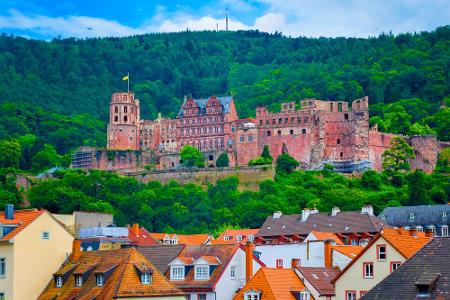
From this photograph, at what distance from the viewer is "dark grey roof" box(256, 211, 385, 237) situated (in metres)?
84.2

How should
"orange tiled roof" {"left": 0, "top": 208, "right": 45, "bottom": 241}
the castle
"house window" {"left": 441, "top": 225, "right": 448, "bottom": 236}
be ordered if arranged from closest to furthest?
"orange tiled roof" {"left": 0, "top": 208, "right": 45, "bottom": 241} < "house window" {"left": 441, "top": 225, "right": 448, "bottom": 236} < the castle

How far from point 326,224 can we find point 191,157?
59.0m

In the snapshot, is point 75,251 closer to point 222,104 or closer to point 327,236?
point 327,236

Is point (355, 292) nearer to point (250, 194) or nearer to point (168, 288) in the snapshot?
point (168, 288)

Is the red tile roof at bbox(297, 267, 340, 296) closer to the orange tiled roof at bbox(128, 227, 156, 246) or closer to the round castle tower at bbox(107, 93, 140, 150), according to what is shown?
the orange tiled roof at bbox(128, 227, 156, 246)

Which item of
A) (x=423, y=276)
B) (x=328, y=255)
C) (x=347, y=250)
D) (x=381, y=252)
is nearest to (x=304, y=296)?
(x=381, y=252)

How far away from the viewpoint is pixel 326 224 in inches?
3374

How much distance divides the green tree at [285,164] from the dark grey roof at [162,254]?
7516 centimetres

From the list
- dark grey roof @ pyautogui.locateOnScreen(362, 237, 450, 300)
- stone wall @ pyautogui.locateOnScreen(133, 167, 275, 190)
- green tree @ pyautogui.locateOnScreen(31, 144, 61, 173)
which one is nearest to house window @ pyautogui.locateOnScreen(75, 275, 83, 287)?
dark grey roof @ pyautogui.locateOnScreen(362, 237, 450, 300)

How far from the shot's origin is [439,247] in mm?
39062

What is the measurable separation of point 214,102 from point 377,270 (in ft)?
349

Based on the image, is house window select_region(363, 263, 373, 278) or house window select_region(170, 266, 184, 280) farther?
house window select_region(170, 266, 184, 280)

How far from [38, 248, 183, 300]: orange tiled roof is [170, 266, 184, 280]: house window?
182 inches

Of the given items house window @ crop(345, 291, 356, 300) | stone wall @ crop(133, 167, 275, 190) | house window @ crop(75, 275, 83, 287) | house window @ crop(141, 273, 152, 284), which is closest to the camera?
house window @ crop(345, 291, 356, 300)
